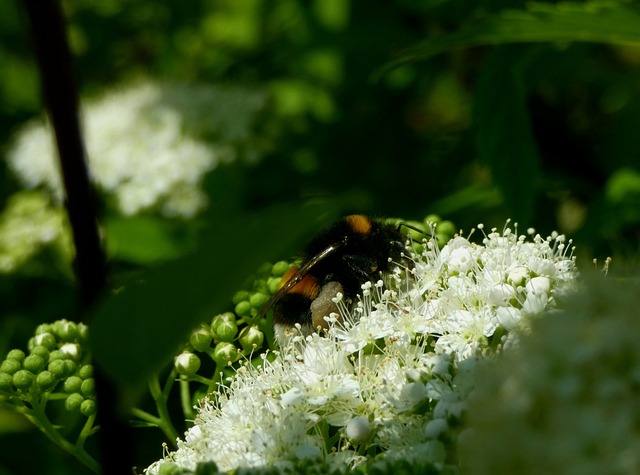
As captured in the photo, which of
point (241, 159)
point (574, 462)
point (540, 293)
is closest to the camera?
point (574, 462)

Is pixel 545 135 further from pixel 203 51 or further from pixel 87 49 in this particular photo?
pixel 87 49

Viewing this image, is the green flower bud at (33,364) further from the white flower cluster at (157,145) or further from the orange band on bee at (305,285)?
the white flower cluster at (157,145)

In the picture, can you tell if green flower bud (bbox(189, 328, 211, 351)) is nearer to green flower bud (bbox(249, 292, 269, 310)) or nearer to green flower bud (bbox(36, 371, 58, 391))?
green flower bud (bbox(249, 292, 269, 310))

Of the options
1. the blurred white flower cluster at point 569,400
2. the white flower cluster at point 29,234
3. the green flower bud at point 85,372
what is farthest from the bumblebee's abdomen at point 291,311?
the white flower cluster at point 29,234

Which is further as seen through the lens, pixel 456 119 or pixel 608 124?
pixel 456 119

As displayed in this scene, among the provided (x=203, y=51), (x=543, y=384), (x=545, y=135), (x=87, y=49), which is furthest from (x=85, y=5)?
(x=543, y=384)
